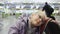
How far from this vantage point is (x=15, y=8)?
998 millimetres

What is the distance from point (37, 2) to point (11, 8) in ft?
0.72

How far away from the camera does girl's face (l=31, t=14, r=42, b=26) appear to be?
0.95m

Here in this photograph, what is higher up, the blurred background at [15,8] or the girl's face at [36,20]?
the blurred background at [15,8]

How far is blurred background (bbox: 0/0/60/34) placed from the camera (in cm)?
98

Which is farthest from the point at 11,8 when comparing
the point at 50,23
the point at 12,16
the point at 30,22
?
the point at 50,23

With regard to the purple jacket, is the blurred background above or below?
above

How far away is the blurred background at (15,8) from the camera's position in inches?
38.8

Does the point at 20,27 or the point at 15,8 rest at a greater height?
the point at 15,8

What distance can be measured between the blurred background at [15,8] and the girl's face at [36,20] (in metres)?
0.06

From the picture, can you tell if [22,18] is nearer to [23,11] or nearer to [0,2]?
[23,11]

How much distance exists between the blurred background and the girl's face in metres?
0.06

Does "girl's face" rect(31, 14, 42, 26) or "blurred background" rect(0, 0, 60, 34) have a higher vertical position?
"blurred background" rect(0, 0, 60, 34)

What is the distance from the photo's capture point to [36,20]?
0.96 m

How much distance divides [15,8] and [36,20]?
7.9 inches
